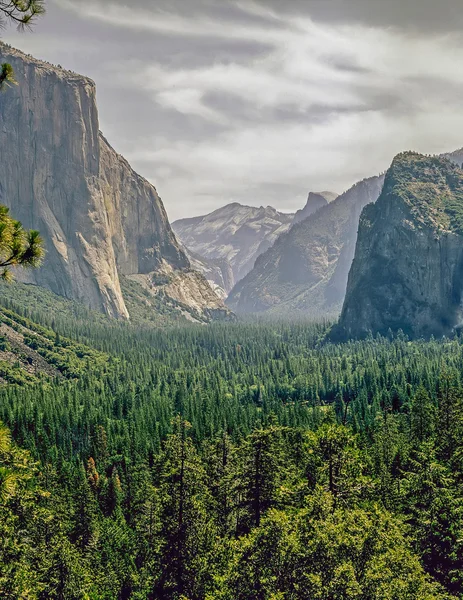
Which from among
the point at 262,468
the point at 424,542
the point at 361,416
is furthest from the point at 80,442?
the point at 424,542

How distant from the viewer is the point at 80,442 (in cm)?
12431

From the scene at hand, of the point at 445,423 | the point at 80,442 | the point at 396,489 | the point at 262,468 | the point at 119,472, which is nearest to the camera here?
the point at 262,468

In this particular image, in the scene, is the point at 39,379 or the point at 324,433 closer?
the point at 324,433

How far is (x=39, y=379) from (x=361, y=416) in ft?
355

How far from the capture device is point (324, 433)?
41.7 meters

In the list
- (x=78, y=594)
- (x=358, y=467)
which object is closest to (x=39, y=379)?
(x=78, y=594)

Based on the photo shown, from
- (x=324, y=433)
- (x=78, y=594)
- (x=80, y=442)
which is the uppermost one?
(x=324, y=433)

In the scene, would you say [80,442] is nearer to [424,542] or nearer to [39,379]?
[39,379]

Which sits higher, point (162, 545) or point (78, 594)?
point (162, 545)

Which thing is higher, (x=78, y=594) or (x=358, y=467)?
(x=358, y=467)

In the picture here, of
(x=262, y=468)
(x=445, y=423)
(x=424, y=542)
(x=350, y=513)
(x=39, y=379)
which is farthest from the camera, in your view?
(x=39, y=379)

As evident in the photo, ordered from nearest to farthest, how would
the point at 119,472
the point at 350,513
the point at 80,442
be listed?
1. the point at 350,513
2. the point at 119,472
3. the point at 80,442

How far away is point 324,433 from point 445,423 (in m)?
37.8

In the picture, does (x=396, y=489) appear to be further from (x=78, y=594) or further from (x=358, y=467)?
(x=78, y=594)
